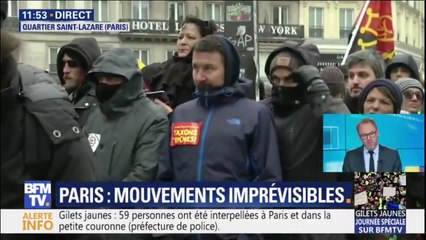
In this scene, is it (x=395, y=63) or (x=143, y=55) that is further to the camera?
(x=143, y=55)

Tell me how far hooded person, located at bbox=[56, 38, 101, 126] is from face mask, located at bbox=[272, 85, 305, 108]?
42.8 inches

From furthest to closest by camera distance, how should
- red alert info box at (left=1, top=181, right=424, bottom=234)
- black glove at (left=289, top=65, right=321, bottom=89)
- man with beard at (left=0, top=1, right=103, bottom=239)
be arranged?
black glove at (left=289, top=65, right=321, bottom=89)
red alert info box at (left=1, top=181, right=424, bottom=234)
man with beard at (left=0, top=1, right=103, bottom=239)

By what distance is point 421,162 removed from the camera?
3.05 meters

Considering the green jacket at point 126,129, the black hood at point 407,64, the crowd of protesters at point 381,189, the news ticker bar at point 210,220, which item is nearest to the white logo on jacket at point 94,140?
the green jacket at point 126,129

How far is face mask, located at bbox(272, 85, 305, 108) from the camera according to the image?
3.32 m

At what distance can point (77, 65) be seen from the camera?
4172mm

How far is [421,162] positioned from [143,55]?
10.1ft

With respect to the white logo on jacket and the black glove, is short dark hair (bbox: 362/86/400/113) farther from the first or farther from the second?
the white logo on jacket

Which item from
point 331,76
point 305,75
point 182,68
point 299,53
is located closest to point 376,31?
point 182,68

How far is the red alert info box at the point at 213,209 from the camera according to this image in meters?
2.88

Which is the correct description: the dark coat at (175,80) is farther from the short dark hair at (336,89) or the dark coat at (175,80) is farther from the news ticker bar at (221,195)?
the news ticker bar at (221,195)

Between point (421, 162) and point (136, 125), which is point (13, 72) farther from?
point (421, 162)

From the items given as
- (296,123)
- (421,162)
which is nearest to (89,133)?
(296,123)

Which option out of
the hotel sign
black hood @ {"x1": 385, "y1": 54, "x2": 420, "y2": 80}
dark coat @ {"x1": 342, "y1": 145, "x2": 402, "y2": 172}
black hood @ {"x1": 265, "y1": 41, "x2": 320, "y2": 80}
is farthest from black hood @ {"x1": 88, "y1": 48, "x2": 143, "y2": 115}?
black hood @ {"x1": 385, "y1": 54, "x2": 420, "y2": 80}
